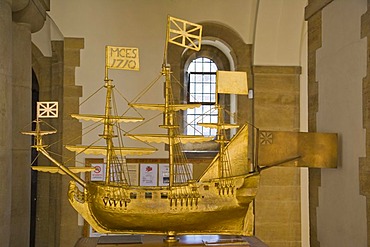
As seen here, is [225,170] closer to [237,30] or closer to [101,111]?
[101,111]

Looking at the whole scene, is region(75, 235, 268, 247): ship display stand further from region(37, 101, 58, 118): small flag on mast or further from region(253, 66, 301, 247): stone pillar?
region(253, 66, 301, 247): stone pillar

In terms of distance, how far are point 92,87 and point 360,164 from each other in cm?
467

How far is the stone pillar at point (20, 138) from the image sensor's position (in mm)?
5371

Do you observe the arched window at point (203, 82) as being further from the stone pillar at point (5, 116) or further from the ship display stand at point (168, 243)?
the ship display stand at point (168, 243)

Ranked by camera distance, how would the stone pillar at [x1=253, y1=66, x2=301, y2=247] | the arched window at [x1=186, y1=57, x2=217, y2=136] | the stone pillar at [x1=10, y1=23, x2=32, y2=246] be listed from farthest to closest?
the arched window at [x1=186, y1=57, x2=217, y2=136], the stone pillar at [x1=253, y1=66, x2=301, y2=247], the stone pillar at [x1=10, y1=23, x2=32, y2=246]

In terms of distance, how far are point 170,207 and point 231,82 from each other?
1061mm

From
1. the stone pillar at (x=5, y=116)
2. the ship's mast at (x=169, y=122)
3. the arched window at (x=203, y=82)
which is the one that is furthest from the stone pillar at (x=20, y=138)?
the arched window at (x=203, y=82)

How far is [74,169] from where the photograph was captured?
4.31 m

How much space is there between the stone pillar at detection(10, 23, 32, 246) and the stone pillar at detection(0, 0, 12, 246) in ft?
2.52

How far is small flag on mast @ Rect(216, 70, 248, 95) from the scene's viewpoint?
→ 13.0 feet

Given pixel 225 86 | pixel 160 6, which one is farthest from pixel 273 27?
pixel 225 86

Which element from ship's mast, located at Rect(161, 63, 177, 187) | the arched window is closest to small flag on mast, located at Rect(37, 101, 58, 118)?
ship's mast, located at Rect(161, 63, 177, 187)

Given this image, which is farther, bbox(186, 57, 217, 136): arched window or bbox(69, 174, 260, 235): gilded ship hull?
bbox(186, 57, 217, 136): arched window

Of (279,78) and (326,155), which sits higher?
(279,78)
